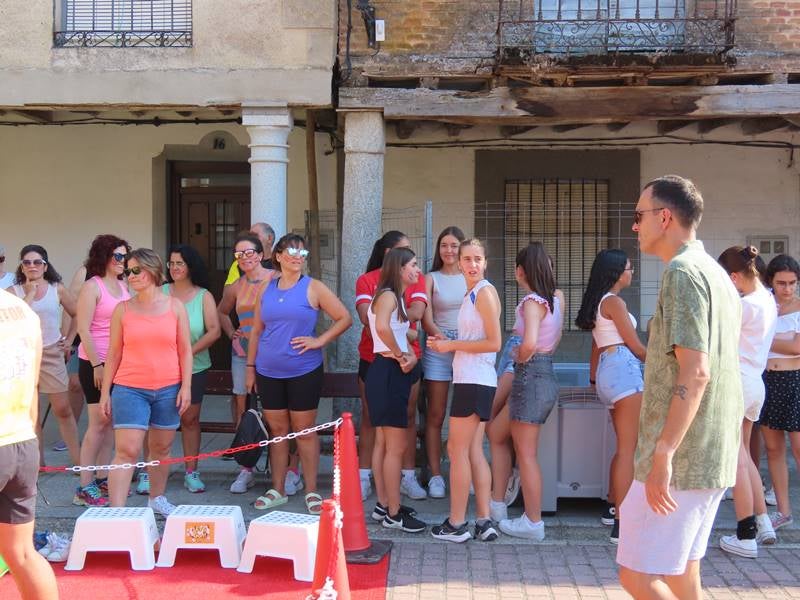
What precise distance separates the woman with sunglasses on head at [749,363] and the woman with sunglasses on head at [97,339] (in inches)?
162

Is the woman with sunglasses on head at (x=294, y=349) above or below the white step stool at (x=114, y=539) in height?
above

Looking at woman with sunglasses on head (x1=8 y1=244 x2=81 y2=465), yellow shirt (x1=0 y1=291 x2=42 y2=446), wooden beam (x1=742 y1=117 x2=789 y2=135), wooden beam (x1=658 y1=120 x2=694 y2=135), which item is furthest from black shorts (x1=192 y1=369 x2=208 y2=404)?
wooden beam (x1=742 y1=117 x2=789 y2=135)

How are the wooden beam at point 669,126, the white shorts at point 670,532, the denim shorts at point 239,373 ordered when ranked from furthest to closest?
the wooden beam at point 669,126
the denim shorts at point 239,373
the white shorts at point 670,532

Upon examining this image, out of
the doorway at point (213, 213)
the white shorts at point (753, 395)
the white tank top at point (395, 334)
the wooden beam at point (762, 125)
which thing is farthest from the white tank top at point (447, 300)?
the doorway at point (213, 213)

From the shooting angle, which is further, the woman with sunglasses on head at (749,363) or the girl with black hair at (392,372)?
the girl with black hair at (392,372)

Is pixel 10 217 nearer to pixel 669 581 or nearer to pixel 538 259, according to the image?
pixel 538 259

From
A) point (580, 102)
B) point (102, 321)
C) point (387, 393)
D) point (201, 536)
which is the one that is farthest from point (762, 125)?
point (201, 536)

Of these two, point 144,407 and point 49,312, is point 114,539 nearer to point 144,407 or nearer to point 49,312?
point 144,407

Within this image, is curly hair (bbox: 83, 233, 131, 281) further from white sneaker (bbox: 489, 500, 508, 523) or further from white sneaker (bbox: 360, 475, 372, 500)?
white sneaker (bbox: 489, 500, 508, 523)

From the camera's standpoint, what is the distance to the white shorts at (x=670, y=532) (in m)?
3.25

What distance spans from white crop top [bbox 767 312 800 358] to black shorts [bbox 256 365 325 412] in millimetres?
3000

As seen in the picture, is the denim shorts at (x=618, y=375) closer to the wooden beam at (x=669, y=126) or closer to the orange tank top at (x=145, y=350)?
the orange tank top at (x=145, y=350)

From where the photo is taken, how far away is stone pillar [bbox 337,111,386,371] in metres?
8.48

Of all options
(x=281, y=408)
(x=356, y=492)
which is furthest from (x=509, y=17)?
(x=356, y=492)
